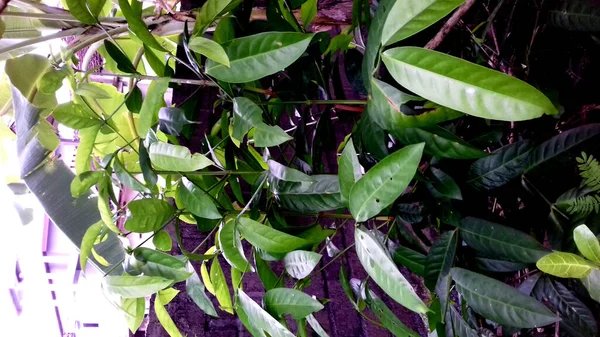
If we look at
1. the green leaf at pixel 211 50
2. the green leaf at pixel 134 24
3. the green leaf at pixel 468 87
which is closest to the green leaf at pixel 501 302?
the green leaf at pixel 468 87

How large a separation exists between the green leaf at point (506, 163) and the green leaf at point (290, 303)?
0.84 feet

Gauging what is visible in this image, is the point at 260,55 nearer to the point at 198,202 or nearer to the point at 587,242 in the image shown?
the point at 198,202

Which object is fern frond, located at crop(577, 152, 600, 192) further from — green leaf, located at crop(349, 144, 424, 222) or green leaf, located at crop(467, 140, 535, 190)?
green leaf, located at crop(349, 144, 424, 222)

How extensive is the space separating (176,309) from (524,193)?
791mm

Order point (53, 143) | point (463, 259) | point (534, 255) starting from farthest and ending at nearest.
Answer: point (53, 143)
point (463, 259)
point (534, 255)

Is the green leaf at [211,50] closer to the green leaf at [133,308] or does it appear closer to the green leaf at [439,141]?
the green leaf at [439,141]

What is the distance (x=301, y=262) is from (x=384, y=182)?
0.21 meters

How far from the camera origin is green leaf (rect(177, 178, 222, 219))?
0.61m

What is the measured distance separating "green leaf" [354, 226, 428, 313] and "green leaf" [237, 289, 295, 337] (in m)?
0.15

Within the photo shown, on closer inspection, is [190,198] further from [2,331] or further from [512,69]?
[2,331]

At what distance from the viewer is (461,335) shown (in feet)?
1.79

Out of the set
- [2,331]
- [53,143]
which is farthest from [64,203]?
[2,331]

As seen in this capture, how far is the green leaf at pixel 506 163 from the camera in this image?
51 cm

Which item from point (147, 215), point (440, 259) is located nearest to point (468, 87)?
point (440, 259)
